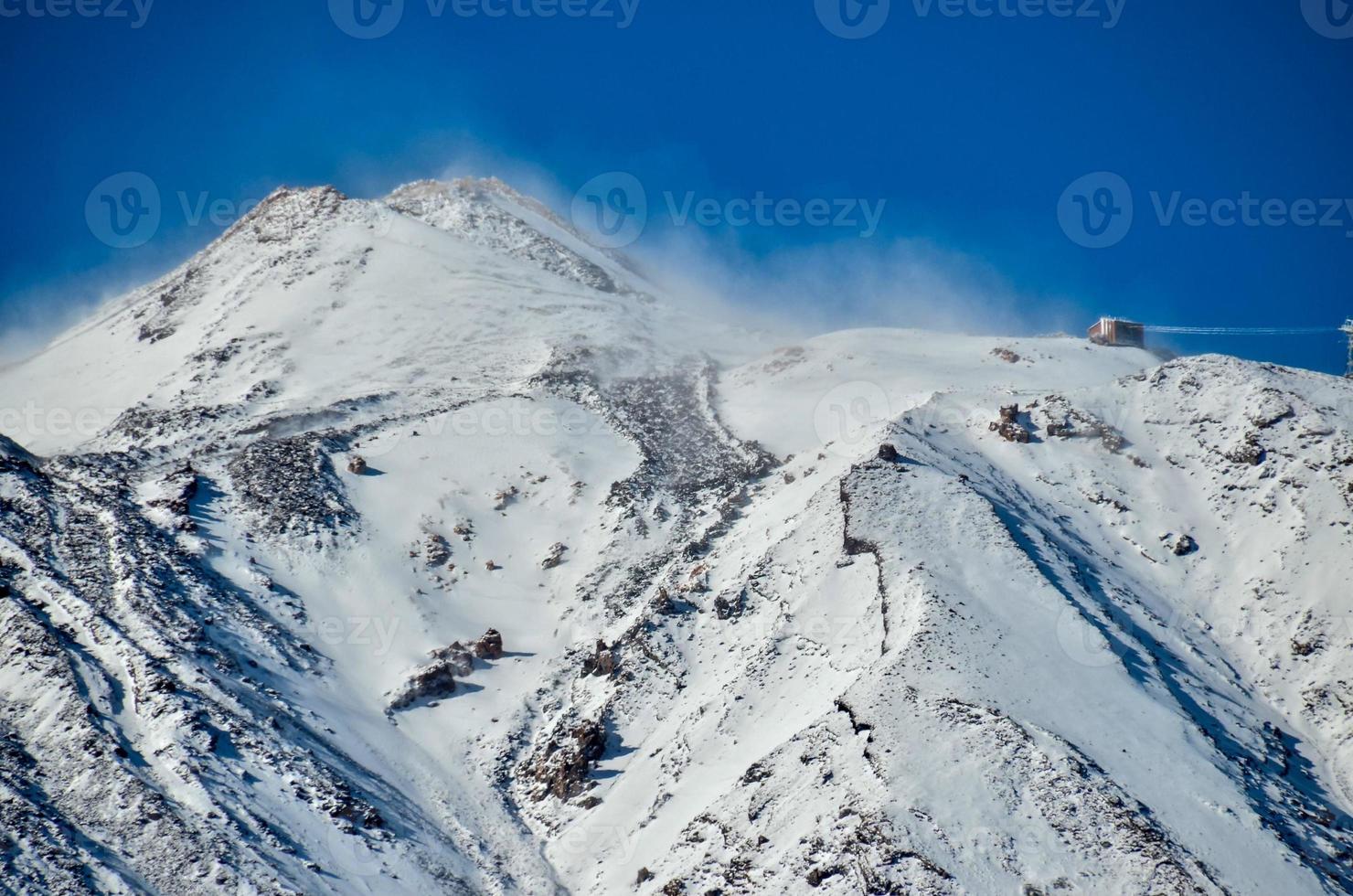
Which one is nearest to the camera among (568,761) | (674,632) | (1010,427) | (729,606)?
(568,761)

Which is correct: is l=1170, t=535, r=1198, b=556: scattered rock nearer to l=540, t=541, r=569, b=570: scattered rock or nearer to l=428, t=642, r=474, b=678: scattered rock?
l=540, t=541, r=569, b=570: scattered rock

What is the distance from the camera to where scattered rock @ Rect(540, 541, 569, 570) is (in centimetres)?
6391

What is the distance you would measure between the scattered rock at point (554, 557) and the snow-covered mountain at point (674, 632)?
137 centimetres

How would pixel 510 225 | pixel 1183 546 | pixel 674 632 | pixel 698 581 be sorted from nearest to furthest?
pixel 674 632, pixel 698 581, pixel 1183 546, pixel 510 225

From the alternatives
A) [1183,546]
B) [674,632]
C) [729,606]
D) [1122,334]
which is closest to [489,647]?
[674,632]

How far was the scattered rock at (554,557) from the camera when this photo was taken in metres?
63.9

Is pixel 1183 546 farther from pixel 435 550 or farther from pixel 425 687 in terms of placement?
pixel 435 550

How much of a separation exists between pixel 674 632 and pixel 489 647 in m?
9.48

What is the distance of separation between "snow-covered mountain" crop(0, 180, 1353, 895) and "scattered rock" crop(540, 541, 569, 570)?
1.37 meters

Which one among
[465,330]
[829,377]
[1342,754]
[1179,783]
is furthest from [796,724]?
[465,330]

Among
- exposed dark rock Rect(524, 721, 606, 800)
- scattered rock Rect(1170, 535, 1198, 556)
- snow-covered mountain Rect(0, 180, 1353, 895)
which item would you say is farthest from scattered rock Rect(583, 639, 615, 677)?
scattered rock Rect(1170, 535, 1198, 556)

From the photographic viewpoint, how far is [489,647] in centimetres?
Answer: 5672

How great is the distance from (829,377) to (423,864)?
5869 centimetres

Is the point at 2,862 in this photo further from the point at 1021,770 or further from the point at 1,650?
the point at 1021,770
